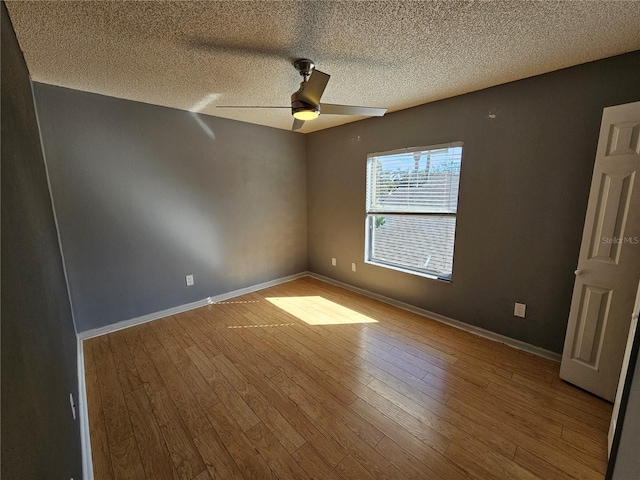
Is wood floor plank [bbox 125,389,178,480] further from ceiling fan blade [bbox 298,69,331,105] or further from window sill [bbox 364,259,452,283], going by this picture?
window sill [bbox 364,259,452,283]

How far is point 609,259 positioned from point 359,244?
2341 mm

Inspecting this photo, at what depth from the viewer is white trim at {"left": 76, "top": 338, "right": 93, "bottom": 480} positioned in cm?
134

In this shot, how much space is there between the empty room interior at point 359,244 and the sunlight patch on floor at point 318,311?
41 mm

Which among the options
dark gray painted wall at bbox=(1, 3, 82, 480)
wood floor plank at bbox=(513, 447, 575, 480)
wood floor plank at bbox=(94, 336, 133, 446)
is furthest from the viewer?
wood floor plank at bbox=(94, 336, 133, 446)

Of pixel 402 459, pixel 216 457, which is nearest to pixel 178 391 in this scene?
pixel 216 457

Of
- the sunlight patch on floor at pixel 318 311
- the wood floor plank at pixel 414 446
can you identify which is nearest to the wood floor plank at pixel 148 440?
the wood floor plank at pixel 414 446

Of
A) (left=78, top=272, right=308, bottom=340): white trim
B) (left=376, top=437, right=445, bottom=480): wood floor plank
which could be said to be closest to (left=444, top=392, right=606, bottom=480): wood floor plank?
(left=376, top=437, right=445, bottom=480): wood floor plank

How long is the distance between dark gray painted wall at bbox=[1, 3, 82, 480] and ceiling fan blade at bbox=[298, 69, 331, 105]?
138 cm

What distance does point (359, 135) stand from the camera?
11.0 ft

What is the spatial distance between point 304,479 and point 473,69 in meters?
2.90

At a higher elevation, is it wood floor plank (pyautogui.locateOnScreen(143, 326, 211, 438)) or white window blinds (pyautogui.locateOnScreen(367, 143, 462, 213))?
white window blinds (pyautogui.locateOnScreen(367, 143, 462, 213))

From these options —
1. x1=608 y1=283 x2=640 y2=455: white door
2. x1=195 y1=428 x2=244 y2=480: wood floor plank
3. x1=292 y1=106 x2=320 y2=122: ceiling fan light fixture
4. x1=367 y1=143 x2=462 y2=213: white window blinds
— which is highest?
x1=292 y1=106 x2=320 y2=122: ceiling fan light fixture

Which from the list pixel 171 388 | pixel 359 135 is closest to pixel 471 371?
pixel 171 388

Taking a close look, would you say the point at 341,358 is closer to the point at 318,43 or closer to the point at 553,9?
the point at 318,43
